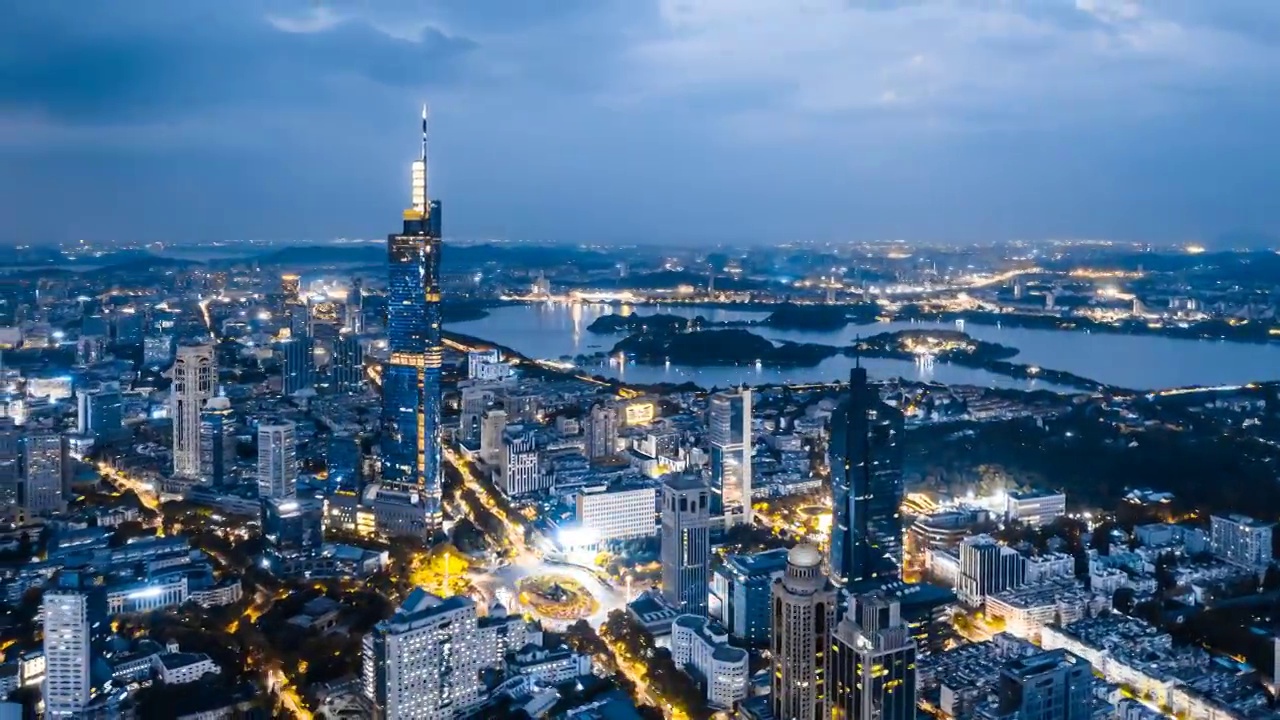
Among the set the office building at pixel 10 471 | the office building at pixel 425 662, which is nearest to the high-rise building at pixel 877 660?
the office building at pixel 425 662

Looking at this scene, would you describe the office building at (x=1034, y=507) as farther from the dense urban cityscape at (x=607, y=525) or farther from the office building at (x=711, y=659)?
the office building at (x=711, y=659)

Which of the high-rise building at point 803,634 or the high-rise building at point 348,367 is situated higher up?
the high-rise building at point 348,367

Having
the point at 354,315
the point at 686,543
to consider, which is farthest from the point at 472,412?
the point at 354,315

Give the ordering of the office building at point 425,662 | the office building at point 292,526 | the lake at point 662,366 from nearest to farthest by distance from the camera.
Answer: the office building at point 425,662
the office building at point 292,526
the lake at point 662,366

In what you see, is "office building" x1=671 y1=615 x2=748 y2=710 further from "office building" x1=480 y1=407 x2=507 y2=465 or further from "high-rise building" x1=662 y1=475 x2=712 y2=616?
"office building" x1=480 y1=407 x2=507 y2=465

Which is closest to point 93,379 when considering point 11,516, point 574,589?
point 11,516

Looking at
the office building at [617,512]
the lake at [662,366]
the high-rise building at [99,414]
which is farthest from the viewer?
the lake at [662,366]
